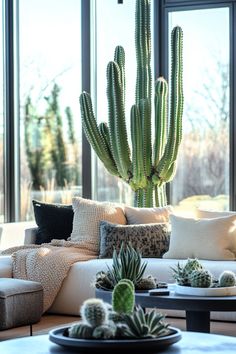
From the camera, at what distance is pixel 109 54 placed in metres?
8.70

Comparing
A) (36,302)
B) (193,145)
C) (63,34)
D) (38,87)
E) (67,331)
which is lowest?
(36,302)

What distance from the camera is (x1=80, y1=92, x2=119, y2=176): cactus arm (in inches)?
311

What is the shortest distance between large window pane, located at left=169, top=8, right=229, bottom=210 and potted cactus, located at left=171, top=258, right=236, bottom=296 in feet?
12.1

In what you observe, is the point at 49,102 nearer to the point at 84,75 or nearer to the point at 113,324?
the point at 84,75

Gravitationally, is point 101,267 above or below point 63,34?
below

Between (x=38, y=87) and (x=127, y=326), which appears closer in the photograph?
(x=127, y=326)

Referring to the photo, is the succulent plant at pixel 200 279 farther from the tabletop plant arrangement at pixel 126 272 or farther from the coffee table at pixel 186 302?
the tabletop plant arrangement at pixel 126 272

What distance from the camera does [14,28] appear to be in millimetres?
8547

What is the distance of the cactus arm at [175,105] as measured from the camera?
7824mm

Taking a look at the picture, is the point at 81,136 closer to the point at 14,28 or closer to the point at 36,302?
the point at 14,28

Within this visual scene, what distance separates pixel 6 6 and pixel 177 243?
338 centimetres

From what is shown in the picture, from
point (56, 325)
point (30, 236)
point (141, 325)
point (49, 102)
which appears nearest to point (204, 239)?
point (56, 325)

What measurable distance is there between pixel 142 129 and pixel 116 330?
17.6 feet

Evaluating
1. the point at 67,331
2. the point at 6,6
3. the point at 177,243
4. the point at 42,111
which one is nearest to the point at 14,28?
the point at 6,6
